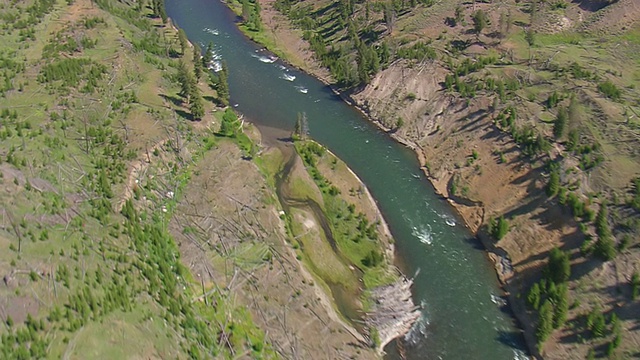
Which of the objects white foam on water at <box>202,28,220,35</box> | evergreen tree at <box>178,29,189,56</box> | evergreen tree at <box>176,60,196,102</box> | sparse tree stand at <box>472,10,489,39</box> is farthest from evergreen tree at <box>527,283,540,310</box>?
white foam on water at <box>202,28,220,35</box>

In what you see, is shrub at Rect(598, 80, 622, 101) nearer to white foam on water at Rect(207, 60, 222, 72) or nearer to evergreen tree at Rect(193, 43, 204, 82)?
evergreen tree at Rect(193, 43, 204, 82)

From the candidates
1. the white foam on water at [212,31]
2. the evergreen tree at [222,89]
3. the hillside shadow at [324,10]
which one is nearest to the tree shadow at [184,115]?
the evergreen tree at [222,89]

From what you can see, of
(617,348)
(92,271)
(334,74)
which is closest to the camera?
(92,271)

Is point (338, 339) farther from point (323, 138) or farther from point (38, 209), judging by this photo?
point (323, 138)

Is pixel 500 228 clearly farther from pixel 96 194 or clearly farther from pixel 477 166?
pixel 96 194

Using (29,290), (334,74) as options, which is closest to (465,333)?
(29,290)
